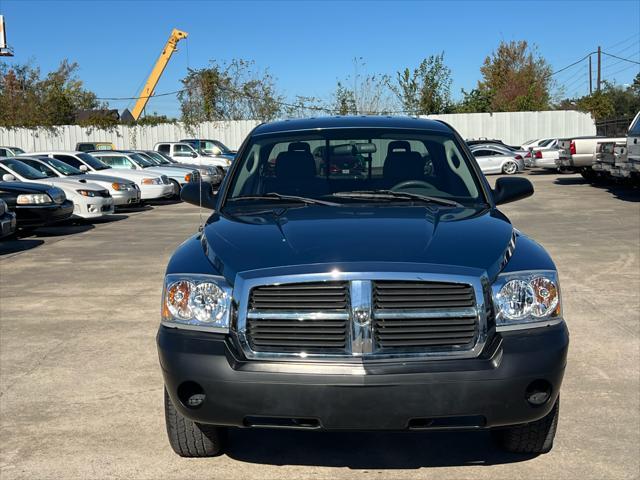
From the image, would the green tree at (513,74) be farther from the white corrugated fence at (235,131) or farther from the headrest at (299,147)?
the headrest at (299,147)

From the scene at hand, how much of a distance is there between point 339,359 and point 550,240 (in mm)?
10401

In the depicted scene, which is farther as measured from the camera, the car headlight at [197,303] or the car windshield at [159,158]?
the car windshield at [159,158]

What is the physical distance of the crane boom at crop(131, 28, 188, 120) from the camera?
52.8 m

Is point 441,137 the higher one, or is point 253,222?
point 441,137

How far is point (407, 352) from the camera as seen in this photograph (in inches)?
139

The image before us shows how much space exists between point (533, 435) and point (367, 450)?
880 millimetres

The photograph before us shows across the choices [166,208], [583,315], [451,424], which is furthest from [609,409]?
[166,208]

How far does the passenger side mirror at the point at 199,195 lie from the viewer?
17.9 ft

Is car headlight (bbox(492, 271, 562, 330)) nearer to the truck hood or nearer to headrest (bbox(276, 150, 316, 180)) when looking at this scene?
the truck hood

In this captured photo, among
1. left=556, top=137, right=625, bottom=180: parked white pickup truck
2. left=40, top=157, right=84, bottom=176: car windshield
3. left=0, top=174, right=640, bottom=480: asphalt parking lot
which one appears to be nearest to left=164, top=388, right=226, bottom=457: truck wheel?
left=0, top=174, right=640, bottom=480: asphalt parking lot

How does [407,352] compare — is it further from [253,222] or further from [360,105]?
[360,105]

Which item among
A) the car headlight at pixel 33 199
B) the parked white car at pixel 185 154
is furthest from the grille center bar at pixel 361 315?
the parked white car at pixel 185 154

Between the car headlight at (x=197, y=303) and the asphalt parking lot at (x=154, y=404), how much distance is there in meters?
0.88

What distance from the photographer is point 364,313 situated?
3.50 metres
